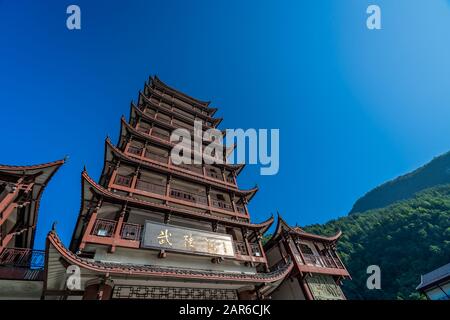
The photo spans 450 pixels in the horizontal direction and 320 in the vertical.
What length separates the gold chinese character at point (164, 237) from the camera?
417 inches

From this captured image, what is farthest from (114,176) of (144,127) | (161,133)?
(161,133)

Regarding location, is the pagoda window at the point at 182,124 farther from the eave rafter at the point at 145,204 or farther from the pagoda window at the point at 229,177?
the eave rafter at the point at 145,204

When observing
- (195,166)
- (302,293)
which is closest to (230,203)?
(195,166)

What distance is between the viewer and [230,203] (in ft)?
57.7

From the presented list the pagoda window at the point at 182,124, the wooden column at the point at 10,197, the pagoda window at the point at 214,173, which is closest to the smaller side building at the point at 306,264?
the pagoda window at the point at 214,173

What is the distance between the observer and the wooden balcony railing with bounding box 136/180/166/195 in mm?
13852

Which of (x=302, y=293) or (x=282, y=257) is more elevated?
(x=282, y=257)

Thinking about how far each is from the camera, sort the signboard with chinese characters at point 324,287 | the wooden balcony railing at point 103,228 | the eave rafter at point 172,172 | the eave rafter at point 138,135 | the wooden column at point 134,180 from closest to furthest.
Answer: the wooden balcony railing at point 103,228 < the wooden column at point 134,180 < the eave rafter at point 172,172 < the signboard with chinese characters at point 324,287 < the eave rafter at point 138,135

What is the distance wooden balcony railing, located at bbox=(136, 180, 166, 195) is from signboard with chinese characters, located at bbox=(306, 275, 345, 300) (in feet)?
36.3

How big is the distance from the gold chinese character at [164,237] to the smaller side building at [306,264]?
332 inches
